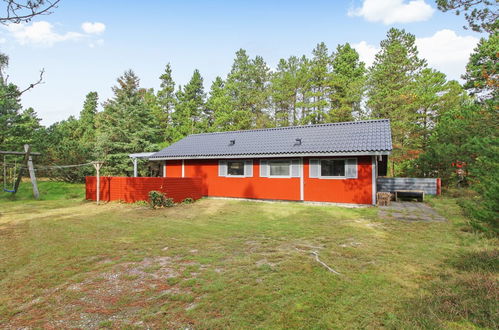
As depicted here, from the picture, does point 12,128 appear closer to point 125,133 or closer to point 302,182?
point 125,133

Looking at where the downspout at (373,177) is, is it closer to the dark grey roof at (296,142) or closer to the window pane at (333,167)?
the dark grey roof at (296,142)

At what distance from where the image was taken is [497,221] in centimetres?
375

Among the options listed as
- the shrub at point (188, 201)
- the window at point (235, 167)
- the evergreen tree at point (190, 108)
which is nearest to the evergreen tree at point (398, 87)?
the window at point (235, 167)

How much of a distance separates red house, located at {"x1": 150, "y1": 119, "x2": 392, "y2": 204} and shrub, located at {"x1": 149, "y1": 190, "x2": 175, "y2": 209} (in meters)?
3.51

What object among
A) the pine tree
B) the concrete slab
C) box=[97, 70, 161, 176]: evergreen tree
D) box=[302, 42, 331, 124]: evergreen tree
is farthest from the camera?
the pine tree

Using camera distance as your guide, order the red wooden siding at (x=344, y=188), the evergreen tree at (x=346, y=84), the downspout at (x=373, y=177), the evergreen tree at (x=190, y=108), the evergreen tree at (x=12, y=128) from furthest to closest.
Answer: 1. the evergreen tree at (x=190, y=108)
2. the evergreen tree at (x=346, y=84)
3. the evergreen tree at (x=12, y=128)
4. the red wooden siding at (x=344, y=188)
5. the downspout at (x=373, y=177)

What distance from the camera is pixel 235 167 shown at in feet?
45.6

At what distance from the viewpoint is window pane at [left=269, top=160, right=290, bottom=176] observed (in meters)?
12.6

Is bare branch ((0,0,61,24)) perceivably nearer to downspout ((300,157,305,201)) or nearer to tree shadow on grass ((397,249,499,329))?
tree shadow on grass ((397,249,499,329))

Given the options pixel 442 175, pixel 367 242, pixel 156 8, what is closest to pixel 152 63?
pixel 156 8

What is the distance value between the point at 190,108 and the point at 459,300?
3271cm

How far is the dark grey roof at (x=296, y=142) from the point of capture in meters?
11.3

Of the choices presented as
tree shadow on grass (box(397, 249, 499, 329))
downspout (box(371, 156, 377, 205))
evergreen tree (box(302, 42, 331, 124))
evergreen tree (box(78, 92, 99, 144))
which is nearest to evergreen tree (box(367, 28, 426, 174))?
evergreen tree (box(302, 42, 331, 124))

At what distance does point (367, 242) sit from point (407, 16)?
11907mm
